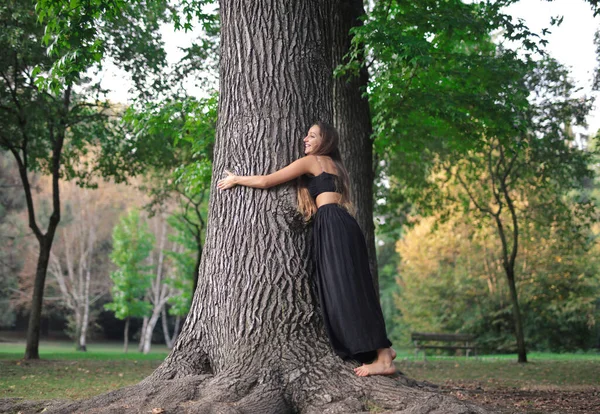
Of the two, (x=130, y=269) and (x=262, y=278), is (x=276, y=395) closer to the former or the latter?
(x=262, y=278)

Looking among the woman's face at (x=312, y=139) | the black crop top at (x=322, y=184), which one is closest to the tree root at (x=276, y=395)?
the black crop top at (x=322, y=184)

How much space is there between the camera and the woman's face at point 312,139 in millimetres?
6301

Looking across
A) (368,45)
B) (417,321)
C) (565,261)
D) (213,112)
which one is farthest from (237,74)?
(417,321)

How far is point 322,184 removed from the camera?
637cm

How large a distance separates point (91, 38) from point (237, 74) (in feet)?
11.1

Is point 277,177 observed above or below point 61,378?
above

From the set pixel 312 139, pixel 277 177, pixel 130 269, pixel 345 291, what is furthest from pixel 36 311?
pixel 130 269

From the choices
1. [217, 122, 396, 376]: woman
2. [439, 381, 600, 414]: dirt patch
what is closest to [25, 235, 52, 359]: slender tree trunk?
[439, 381, 600, 414]: dirt patch

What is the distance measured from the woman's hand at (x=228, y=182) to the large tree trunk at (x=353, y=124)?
585cm

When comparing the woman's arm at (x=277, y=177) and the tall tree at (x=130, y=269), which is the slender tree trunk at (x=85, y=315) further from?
the woman's arm at (x=277, y=177)

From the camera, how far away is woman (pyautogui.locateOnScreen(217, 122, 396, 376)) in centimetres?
598

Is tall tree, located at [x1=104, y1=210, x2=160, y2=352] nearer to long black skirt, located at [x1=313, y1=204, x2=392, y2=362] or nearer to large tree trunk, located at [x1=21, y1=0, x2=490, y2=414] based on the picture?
large tree trunk, located at [x1=21, y1=0, x2=490, y2=414]

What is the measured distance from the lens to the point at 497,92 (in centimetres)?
1440

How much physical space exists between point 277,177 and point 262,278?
3.20 feet
